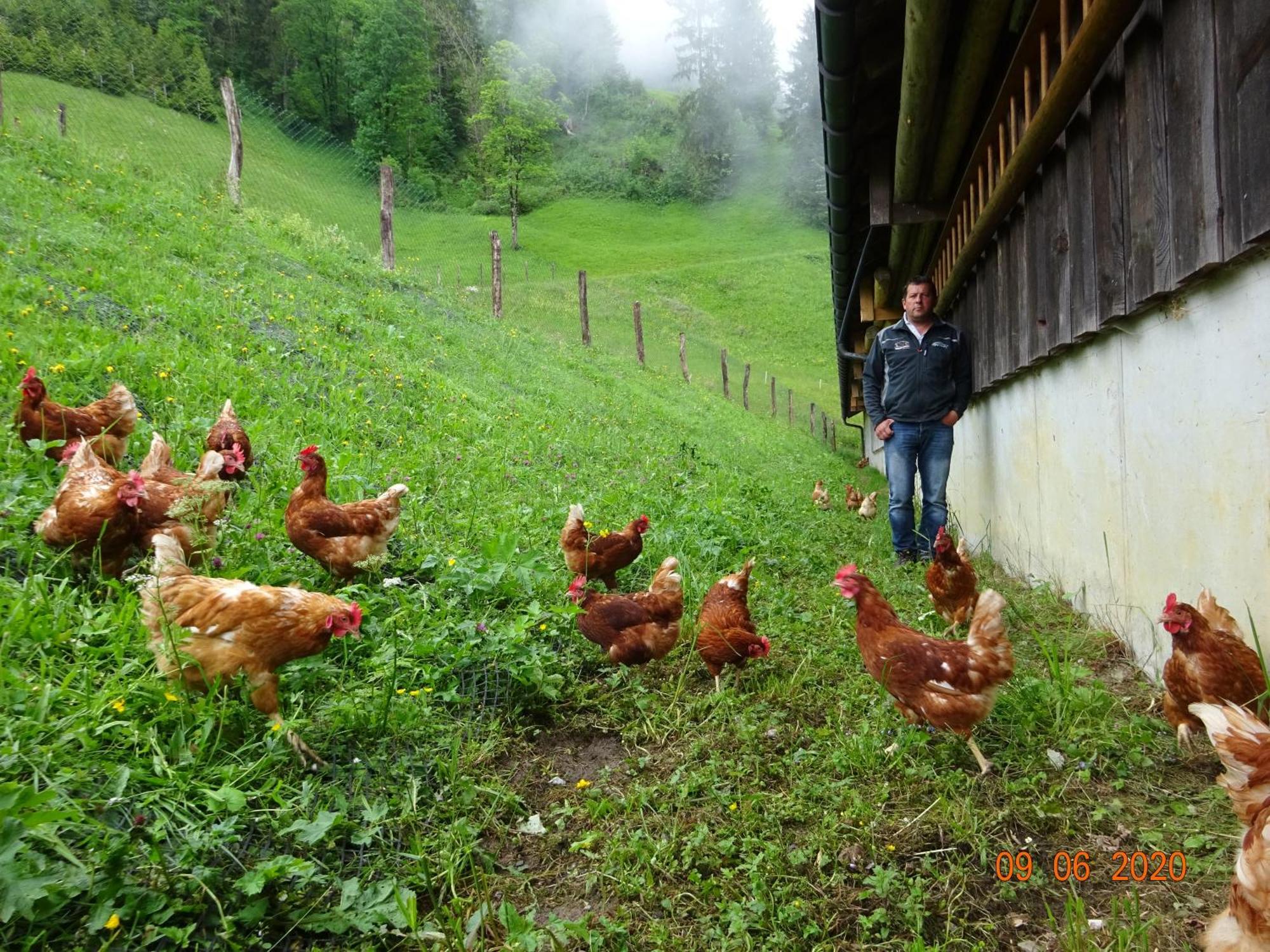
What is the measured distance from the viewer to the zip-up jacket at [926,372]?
5500 mm

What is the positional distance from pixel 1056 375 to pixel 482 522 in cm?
404

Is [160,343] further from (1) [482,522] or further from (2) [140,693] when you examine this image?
(2) [140,693]

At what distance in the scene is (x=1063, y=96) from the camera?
3.13 m

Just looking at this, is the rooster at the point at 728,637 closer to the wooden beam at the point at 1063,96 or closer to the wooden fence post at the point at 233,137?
the wooden beam at the point at 1063,96

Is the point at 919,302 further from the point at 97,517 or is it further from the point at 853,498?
the point at 853,498

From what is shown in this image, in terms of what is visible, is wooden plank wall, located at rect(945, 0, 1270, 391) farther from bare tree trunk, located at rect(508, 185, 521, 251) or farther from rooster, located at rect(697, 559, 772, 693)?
bare tree trunk, located at rect(508, 185, 521, 251)

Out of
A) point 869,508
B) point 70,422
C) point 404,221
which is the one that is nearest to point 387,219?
point 869,508

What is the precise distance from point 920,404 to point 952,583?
1.88 m

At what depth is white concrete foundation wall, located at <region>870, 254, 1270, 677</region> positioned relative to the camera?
8.23ft

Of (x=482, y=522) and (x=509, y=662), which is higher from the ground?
(x=482, y=522)

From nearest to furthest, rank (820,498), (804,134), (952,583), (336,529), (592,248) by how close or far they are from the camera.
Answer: (336,529), (952,583), (820,498), (592,248), (804,134)

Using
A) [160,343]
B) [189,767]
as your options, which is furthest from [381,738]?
[160,343]

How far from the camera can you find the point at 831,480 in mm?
13570

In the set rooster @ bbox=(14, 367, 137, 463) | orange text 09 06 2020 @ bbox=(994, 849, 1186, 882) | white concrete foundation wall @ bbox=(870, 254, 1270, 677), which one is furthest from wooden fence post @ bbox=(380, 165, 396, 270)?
orange text 09 06 2020 @ bbox=(994, 849, 1186, 882)
